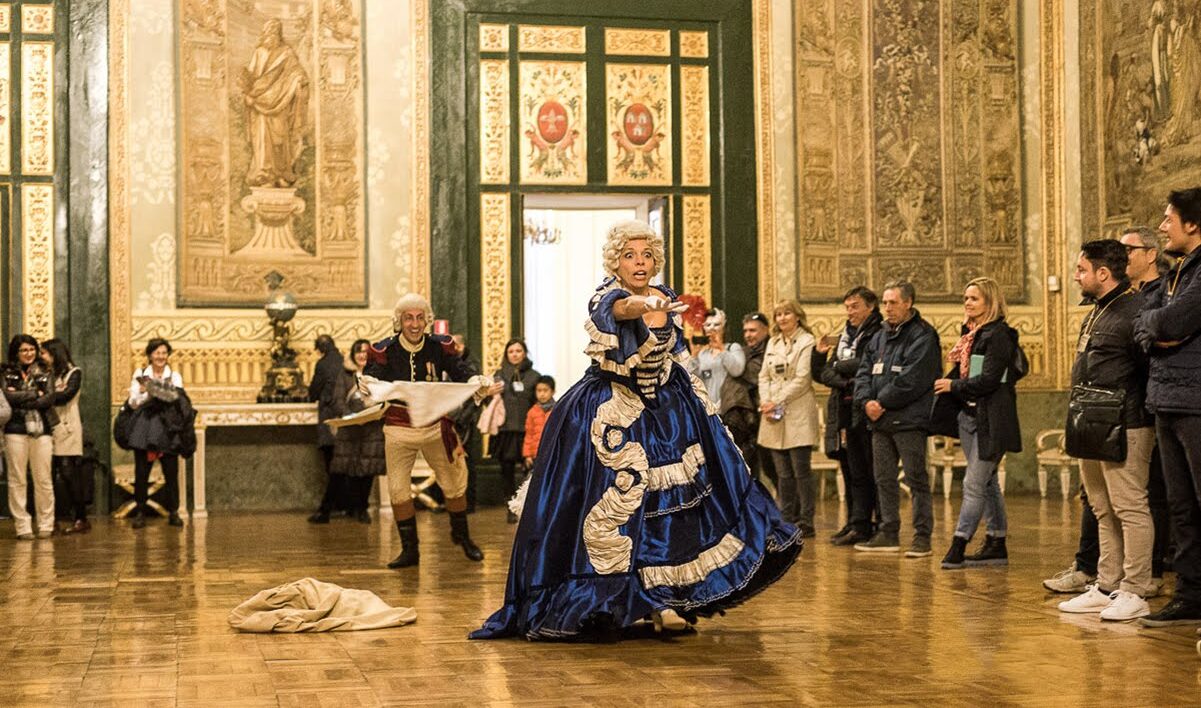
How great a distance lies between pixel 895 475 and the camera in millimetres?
8461

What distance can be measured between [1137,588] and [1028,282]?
8.23 metres

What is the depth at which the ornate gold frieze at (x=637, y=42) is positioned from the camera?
13.3 meters

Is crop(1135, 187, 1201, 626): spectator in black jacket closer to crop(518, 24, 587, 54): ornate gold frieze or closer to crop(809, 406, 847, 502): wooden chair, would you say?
crop(809, 406, 847, 502): wooden chair

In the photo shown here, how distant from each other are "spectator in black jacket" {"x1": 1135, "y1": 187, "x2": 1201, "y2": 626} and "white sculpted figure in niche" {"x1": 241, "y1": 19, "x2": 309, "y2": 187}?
28.1 ft

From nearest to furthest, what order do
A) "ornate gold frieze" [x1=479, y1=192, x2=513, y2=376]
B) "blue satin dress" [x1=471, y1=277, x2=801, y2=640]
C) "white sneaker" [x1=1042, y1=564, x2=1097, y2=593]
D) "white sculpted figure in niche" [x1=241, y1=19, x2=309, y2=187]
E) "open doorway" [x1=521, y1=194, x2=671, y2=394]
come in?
"blue satin dress" [x1=471, y1=277, x2=801, y2=640]
"white sneaker" [x1=1042, y1=564, x2=1097, y2=593]
"white sculpted figure in niche" [x1=241, y1=19, x2=309, y2=187]
"ornate gold frieze" [x1=479, y1=192, x2=513, y2=376]
"open doorway" [x1=521, y1=194, x2=671, y2=394]

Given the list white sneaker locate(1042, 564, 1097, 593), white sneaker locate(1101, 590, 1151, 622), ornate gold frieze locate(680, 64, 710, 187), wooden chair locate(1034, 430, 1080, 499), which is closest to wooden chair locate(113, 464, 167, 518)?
ornate gold frieze locate(680, 64, 710, 187)

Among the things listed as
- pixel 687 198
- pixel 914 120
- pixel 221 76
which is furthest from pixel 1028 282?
pixel 221 76

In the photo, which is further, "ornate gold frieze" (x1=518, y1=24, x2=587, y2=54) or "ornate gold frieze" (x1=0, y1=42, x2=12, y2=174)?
"ornate gold frieze" (x1=518, y1=24, x2=587, y2=54)

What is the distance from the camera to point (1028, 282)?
13789 mm

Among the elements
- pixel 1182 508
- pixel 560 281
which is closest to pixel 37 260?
pixel 560 281

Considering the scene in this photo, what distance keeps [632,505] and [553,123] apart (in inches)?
319

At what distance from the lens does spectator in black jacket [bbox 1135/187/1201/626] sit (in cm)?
548

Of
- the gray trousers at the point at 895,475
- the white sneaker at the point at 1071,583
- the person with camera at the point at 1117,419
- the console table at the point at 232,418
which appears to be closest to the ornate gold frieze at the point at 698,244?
the console table at the point at 232,418

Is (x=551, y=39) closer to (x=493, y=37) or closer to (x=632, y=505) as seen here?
(x=493, y=37)
